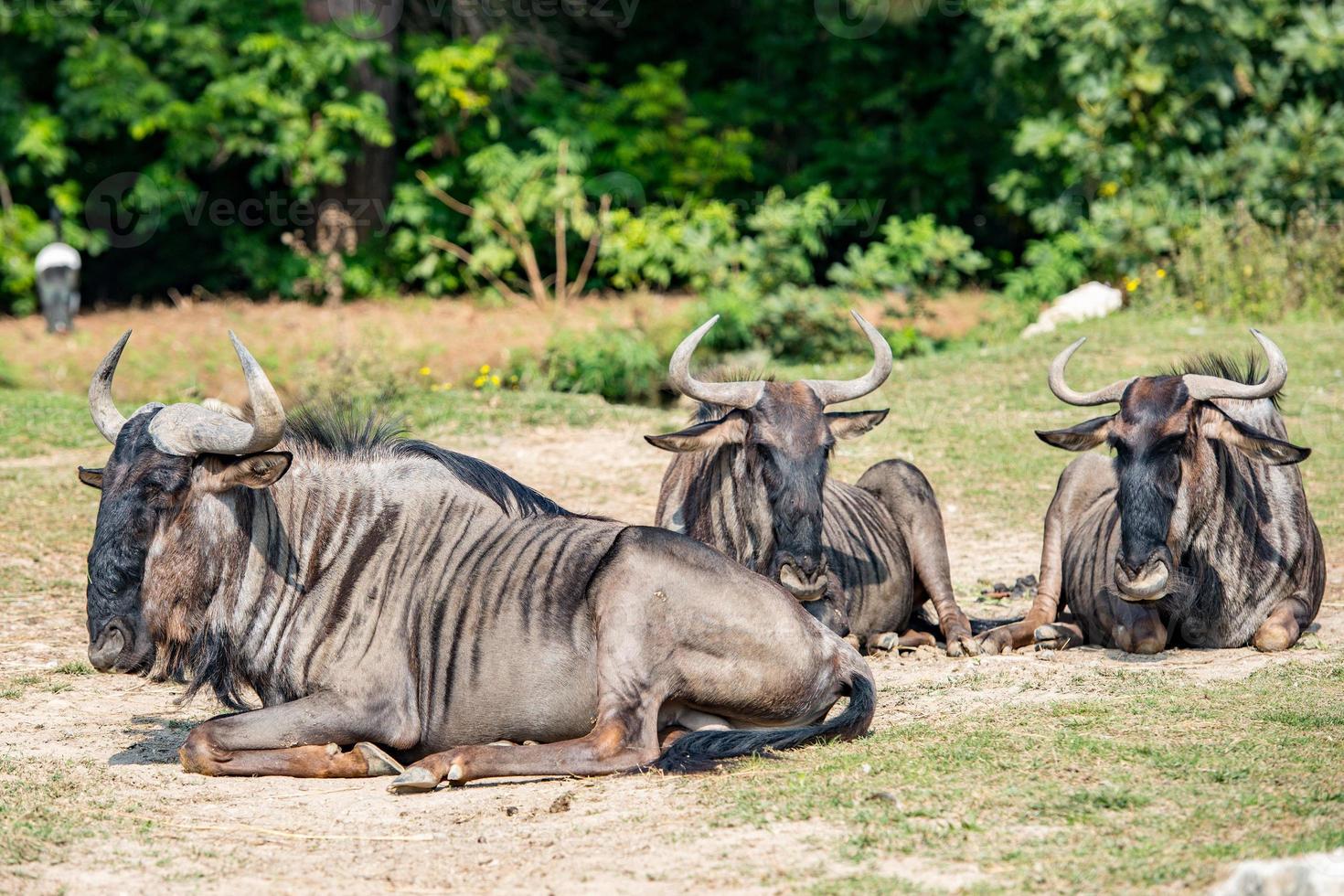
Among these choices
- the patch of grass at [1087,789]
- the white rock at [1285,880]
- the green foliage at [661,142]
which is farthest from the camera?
the green foliage at [661,142]

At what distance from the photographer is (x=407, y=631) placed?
6043mm

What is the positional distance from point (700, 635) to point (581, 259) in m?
17.8

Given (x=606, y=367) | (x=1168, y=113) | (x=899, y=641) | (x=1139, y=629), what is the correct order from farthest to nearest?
(x=1168, y=113), (x=606, y=367), (x=899, y=641), (x=1139, y=629)

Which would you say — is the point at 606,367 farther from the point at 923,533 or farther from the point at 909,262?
the point at 923,533

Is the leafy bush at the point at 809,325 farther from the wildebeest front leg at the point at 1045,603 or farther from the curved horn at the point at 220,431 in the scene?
the curved horn at the point at 220,431

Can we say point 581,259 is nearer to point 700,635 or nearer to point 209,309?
point 209,309

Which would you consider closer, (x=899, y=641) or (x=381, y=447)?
(x=381, y=447)

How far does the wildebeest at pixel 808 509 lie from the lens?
7324 mm

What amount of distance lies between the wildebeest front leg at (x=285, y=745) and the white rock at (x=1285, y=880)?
10.1 ft

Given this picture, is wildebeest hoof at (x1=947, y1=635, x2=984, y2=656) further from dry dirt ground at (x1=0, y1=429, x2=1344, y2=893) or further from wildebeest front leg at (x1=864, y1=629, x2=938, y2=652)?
dry dirt ground at (x1=0, y1=429, x2=1344, y2=893)

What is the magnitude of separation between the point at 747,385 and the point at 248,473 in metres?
2.70

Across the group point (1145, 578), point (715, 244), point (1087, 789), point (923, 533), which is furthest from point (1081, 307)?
point (1087, 789)

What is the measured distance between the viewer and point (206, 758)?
5.77 metres

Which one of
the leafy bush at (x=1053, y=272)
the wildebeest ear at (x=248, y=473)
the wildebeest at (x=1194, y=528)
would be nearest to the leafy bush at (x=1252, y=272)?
the leafy bush at (x=1053, y=272)
